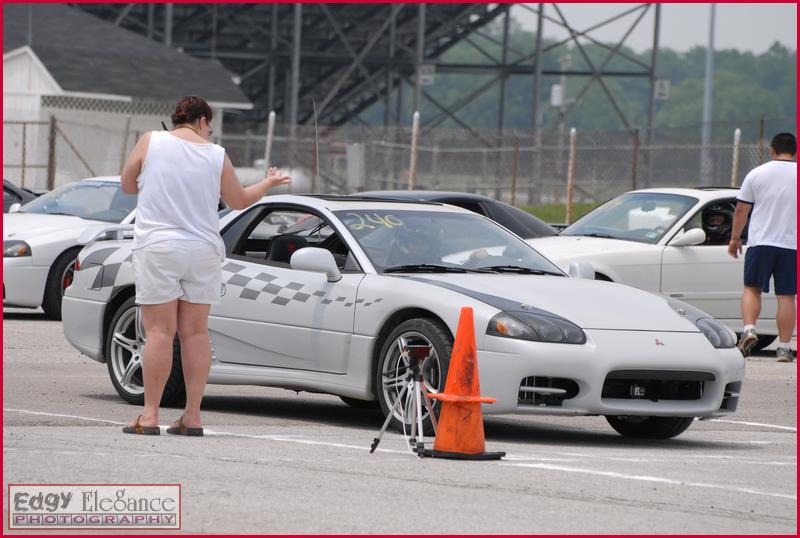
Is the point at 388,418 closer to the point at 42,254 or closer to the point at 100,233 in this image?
the point at 100,233

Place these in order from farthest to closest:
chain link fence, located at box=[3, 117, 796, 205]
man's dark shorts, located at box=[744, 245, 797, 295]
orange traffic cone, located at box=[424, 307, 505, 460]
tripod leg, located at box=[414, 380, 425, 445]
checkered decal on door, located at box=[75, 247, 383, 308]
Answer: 1. chain link fence, located at box=[3, 117, 796, 205]
2. man's dark shorts, located at box=[744, 245, 797, 295]
3. checkered decal on door, located at box=[75, 247, 383, 308]
4. tripod leg, located at box=[414, 380, 425, 445]
5. orange traffic cone, located at box=[424, 307, 505, 460]

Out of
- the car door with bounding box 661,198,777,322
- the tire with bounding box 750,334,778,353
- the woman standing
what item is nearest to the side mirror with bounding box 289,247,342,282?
the woman standing

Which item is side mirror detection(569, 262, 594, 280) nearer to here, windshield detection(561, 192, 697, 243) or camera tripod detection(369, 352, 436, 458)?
camera tripod detection(369, 352, 436, 458)

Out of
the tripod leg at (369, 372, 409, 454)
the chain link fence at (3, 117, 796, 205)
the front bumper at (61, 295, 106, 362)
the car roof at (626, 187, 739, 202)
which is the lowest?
the tripod leg at (369, 372, 409, 454)

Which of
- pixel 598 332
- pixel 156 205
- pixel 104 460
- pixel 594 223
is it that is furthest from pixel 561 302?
pixel 594 223

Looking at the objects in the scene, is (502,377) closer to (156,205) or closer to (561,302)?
(561,302)

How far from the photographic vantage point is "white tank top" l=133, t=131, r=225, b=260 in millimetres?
8320

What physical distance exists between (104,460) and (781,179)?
7999 millimetres

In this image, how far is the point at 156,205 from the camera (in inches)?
328

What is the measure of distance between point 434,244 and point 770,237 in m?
4.90

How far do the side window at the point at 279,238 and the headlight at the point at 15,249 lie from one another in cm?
584

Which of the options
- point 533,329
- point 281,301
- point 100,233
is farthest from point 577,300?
point 100,233

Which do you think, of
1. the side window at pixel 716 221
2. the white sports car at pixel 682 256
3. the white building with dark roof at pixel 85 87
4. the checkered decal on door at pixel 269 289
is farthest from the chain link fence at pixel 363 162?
the checkered decal on door at pixel 269 289

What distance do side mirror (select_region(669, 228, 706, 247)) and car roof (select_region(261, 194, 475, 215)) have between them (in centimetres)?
462
